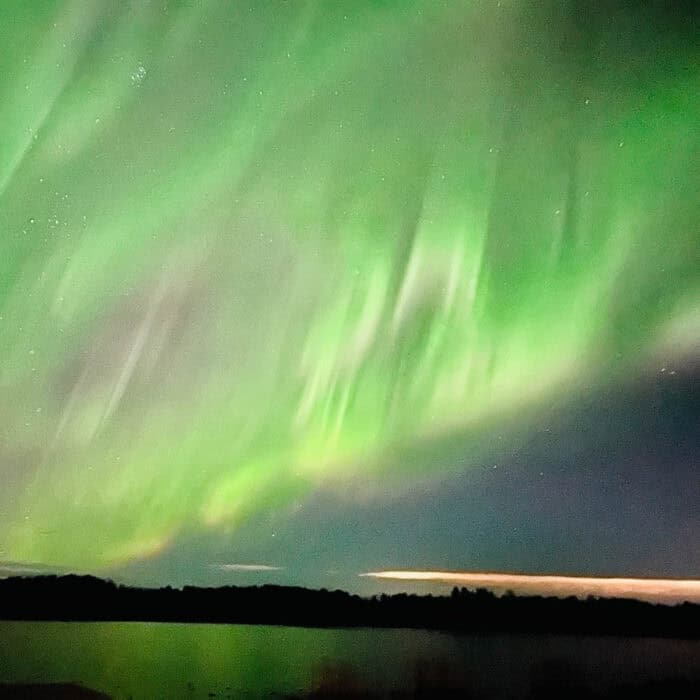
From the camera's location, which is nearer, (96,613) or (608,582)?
(608,582)

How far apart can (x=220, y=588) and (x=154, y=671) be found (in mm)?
3235

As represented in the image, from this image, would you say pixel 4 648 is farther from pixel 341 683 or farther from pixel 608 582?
pixel 608 582

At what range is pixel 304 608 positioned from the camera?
14.0 ft

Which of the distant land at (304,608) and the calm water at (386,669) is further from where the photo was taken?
the calm water at (386,669)

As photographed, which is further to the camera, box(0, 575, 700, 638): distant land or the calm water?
the calm water

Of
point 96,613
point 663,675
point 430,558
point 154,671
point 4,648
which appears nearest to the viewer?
point 430,558

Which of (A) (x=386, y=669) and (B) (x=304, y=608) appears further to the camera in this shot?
(A) (x=386, y=669)

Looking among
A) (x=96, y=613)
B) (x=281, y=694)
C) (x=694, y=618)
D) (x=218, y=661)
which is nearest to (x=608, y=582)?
(x=694, y=618)

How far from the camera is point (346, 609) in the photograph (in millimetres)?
4184

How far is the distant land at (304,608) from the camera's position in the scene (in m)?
4.07

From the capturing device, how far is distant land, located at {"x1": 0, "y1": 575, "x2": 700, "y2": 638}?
407cm

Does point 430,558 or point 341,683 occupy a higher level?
point 430,558

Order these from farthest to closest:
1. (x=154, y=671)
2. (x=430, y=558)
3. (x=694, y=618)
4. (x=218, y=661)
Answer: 1. (x=218, y=661)
2. (x=154, y=671)
3. (x=694, y=618)
4. (x=430, y=558)

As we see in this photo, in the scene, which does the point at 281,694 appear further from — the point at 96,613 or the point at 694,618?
the point at 694,618
